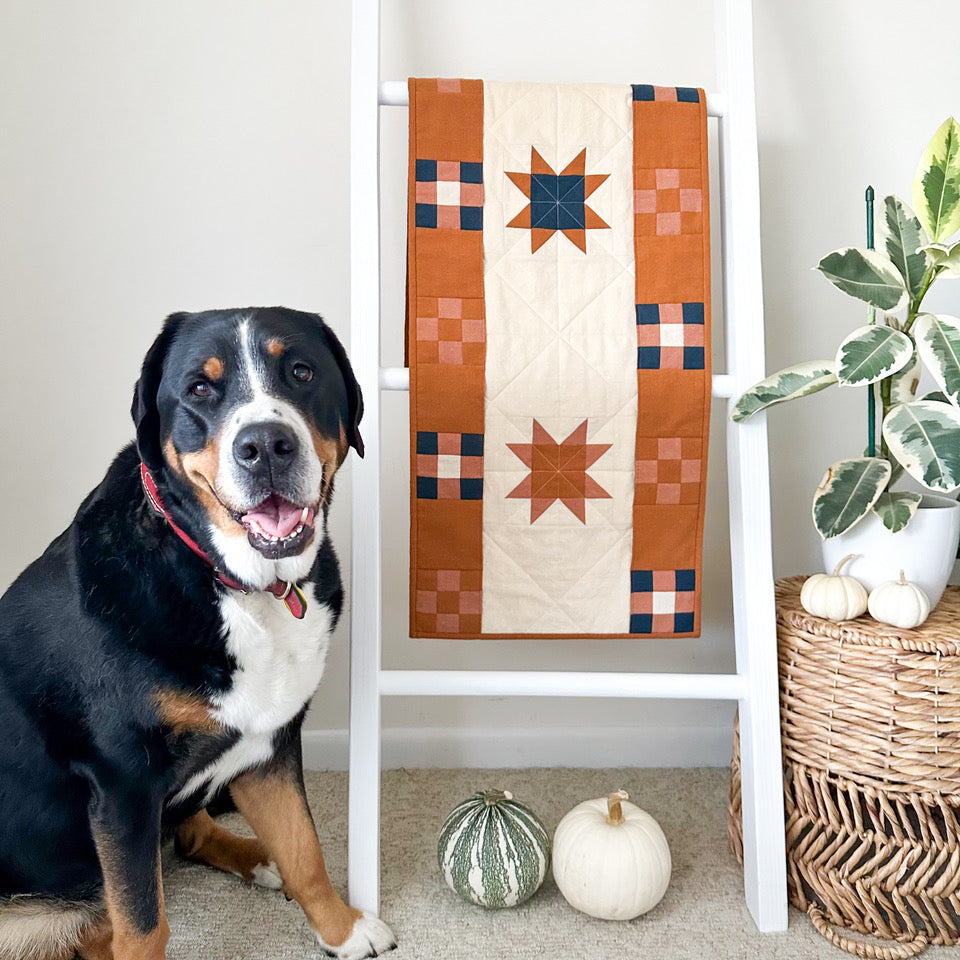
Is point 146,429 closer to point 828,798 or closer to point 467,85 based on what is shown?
point 467,85

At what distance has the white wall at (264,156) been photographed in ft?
4.97

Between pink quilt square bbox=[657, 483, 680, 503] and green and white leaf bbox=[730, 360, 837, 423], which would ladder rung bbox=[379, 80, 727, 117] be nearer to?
green and white leaf bbox=[730, 360, 837, 423]

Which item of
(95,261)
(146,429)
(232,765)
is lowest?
(232,765)

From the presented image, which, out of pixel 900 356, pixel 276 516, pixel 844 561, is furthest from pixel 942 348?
pixel 276 516

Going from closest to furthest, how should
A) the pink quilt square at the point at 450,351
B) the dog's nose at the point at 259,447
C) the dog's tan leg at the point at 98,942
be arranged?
the dog's nose at the point at 259,447, the dog's tan leg at the point at 98,942, the pink quilt square at the point at 450,351

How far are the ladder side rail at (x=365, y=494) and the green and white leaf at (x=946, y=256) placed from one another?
29.2 inches

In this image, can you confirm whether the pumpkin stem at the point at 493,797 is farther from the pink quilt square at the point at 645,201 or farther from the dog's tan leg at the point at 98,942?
the pink quilt square at the point at 645,201

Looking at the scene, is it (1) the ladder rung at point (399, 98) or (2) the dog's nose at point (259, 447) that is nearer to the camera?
(2) the dog's nose at point (259, 447)

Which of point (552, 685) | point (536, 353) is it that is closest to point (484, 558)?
point (552, 685)

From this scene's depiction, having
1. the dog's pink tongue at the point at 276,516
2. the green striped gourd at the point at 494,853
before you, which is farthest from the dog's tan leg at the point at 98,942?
the dog's pink tongue at the point at 276,516

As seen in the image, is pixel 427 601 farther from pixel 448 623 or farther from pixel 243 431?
pixel 243 431

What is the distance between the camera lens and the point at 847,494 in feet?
3.94

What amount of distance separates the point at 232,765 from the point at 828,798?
0.77 metres

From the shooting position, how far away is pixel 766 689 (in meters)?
1.27
